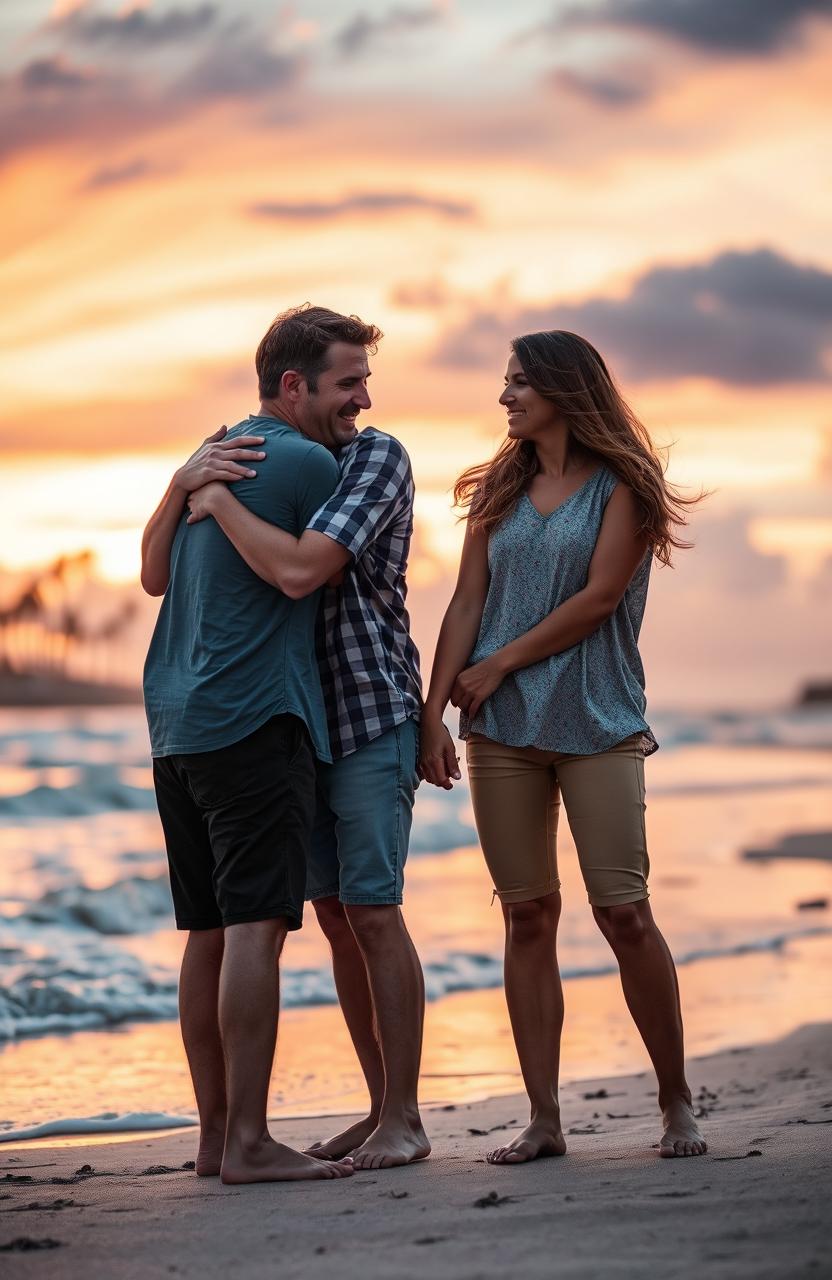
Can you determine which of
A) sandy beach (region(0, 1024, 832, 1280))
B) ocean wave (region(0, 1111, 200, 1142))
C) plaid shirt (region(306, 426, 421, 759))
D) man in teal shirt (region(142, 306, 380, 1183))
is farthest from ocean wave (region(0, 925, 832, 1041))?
plaid shirt (region(306, 426, 421, 759))

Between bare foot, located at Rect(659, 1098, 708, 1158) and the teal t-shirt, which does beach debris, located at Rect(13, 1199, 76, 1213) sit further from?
bare foot, located at Rect(659, 1098, 708, 1158)

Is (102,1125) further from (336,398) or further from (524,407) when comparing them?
(524,407)

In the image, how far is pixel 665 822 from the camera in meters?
15.5

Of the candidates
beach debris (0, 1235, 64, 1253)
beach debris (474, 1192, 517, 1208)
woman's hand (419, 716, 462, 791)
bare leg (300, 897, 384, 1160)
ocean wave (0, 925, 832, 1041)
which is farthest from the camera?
ocean wave (0, 925, 832, 1041)

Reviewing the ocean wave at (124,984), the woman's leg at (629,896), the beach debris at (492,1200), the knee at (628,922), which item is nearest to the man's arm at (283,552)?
the woman's leg at (629,896)

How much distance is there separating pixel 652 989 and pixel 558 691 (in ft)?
2.69

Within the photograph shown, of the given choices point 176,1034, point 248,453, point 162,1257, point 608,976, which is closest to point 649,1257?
point 162,1257

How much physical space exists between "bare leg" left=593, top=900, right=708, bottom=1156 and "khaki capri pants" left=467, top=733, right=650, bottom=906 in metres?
0.07

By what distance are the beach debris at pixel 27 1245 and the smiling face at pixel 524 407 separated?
93.0 inches

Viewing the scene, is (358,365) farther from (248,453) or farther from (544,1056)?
(544,1056)

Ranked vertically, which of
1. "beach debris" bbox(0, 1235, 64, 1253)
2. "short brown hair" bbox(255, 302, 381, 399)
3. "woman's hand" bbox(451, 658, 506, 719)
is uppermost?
"short brown hair" bbox(255, 302, 381, 399)

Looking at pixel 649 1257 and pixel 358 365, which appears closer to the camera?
pixel 649 1257

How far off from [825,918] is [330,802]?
19.1ft

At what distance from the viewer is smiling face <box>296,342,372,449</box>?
3.94 meters
